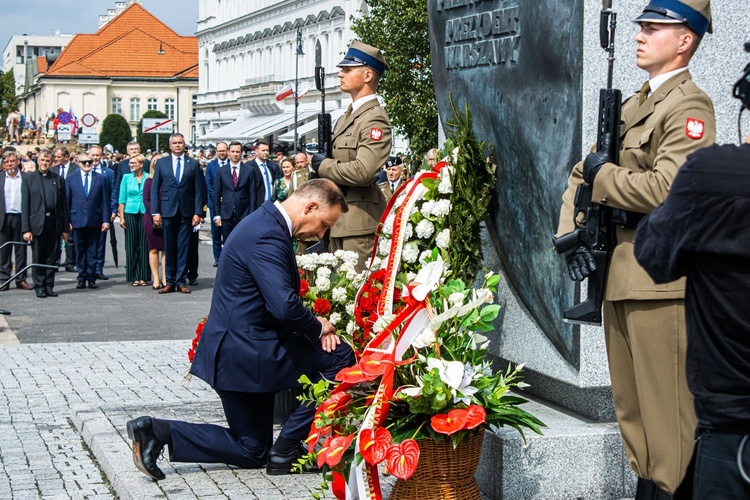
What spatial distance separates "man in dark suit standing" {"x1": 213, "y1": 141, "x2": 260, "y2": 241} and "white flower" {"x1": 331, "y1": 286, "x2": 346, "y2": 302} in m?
10.2

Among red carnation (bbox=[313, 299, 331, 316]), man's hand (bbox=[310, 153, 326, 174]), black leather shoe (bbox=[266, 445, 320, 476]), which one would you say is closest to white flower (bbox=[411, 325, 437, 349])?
black leather shoe (bbox=[266, 445, 320, 476])

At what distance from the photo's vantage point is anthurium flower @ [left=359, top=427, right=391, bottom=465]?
4.61m

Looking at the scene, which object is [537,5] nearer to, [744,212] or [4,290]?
[744,212]

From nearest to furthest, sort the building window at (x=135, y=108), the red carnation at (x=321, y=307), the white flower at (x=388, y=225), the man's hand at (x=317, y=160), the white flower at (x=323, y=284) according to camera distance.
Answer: the white flower at (x=388, y=225) → the red carnation at (x=321, y=307) → the white flower at (x=323, y=284) → the man's hand at (x=317, y=160) → the building window at (x=135, y=108)

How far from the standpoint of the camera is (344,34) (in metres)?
58.7

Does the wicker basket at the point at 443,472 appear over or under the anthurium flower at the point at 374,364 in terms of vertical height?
under

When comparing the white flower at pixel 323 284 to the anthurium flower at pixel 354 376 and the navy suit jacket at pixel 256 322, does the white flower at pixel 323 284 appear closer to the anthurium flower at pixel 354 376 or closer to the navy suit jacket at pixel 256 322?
the navy suit jacket at pixel 256 322

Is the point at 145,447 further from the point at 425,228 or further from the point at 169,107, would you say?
the point at 169,107

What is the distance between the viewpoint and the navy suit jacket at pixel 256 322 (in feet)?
18.7

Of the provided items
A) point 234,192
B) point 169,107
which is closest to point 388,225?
point 234,192

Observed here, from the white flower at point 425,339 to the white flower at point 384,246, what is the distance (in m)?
1.59

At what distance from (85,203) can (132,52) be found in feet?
344

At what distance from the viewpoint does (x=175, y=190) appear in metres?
15.6

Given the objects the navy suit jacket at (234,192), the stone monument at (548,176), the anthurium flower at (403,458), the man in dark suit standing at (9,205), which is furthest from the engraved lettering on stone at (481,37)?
the man in dark suit standing at (9,205)
